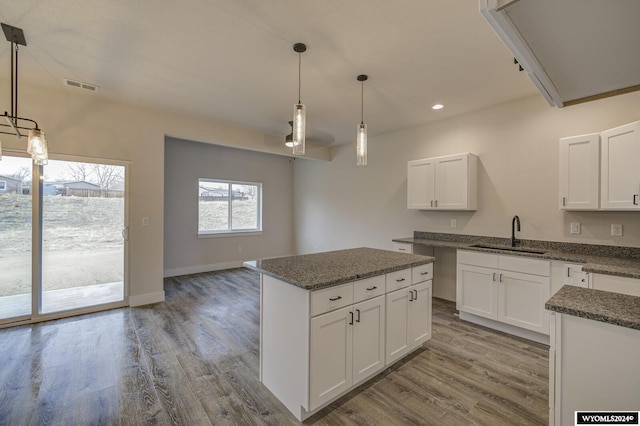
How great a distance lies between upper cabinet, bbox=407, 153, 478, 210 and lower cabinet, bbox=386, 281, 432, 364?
5.23ft

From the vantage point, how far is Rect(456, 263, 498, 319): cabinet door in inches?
127

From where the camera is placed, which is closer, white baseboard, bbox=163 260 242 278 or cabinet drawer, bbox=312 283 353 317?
cabinet drawer, bbox=312 283 353 317

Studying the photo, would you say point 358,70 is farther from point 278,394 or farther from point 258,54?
point 278,394

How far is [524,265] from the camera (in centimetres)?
300

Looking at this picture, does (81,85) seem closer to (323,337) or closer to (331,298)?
(331,298)

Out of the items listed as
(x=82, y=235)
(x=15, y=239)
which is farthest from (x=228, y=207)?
(x=15, y=239)

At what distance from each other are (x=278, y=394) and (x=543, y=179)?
3685 millimetres

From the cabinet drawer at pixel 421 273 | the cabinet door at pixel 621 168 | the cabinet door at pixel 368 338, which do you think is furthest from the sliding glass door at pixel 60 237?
the cabinet door at pixel 621 168

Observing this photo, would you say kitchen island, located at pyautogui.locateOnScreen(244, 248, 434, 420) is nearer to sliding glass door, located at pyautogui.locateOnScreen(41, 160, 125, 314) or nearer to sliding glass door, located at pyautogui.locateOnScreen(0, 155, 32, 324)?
sliding glass door, located at pyautogui.locateOnScreen(41, 160, 125, 314)

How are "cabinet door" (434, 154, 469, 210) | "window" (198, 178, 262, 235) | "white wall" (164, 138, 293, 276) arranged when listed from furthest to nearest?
1. "window" (198, 178, 262, 235)
2. "white wall" (164, 138, 293, 276)
3. "cabinet door" (434, 154, 469, 210)

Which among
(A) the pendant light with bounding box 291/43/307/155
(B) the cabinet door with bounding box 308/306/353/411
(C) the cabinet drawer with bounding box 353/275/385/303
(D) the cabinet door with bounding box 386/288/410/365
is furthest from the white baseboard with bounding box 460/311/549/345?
(A) the pendant light with bounding box 291/43/307/155

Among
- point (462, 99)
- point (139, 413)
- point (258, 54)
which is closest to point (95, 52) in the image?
point (258, 54)

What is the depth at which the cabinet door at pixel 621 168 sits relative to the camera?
243 centimetres

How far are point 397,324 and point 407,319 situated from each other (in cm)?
16
